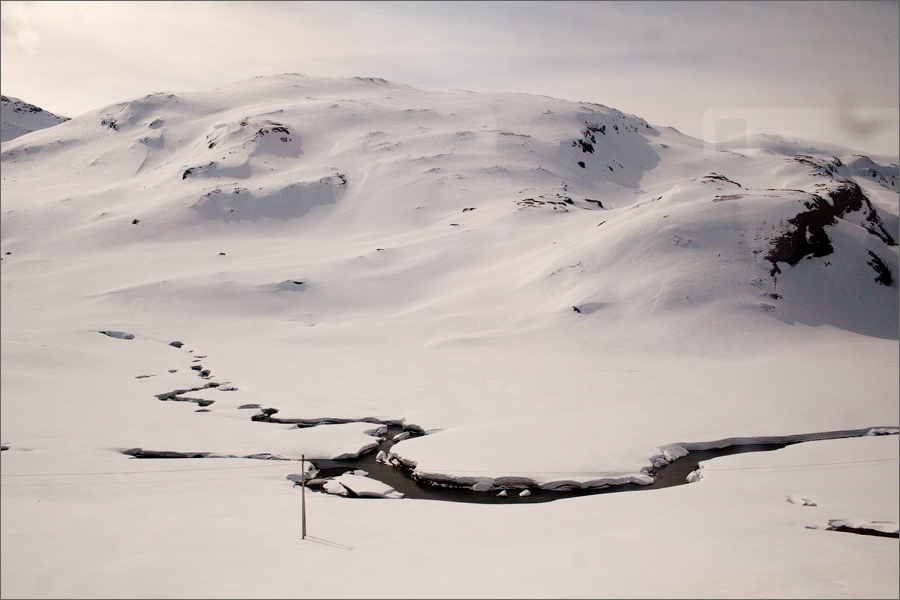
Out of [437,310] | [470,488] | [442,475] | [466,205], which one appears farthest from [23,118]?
[470,488]

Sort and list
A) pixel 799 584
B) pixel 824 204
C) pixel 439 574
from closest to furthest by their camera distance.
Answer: pixel 799 584 → pixel 439 574 → pixel 824 204

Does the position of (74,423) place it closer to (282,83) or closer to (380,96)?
(380,96)

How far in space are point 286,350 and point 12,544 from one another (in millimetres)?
22769

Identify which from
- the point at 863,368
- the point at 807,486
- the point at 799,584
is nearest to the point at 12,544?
the point at 799,584

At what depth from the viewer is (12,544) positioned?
10.0 m

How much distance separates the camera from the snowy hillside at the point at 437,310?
1911 centimetres

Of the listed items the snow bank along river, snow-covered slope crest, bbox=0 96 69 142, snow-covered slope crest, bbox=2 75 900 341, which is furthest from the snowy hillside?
snow-covered slope crest, bbox=0 96 69 142

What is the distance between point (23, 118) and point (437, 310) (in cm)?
16005

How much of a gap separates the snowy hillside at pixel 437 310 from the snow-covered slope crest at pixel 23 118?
72465 mm

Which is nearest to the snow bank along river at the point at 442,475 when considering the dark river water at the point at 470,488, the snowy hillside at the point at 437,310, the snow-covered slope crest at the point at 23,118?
the dark river water at the point at 470,488

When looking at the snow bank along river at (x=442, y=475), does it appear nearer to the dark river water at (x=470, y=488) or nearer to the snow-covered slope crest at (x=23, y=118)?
the dark river water at (x=470, y=488)

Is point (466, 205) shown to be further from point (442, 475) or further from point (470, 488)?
point (470, 488)

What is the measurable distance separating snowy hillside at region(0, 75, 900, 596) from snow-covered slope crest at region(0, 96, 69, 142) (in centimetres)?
7247

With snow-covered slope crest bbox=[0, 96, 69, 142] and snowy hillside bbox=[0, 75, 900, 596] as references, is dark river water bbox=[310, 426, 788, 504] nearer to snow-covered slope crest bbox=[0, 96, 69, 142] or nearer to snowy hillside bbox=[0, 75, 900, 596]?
snowy hillside bbox=[0, 75, 900, 596]
